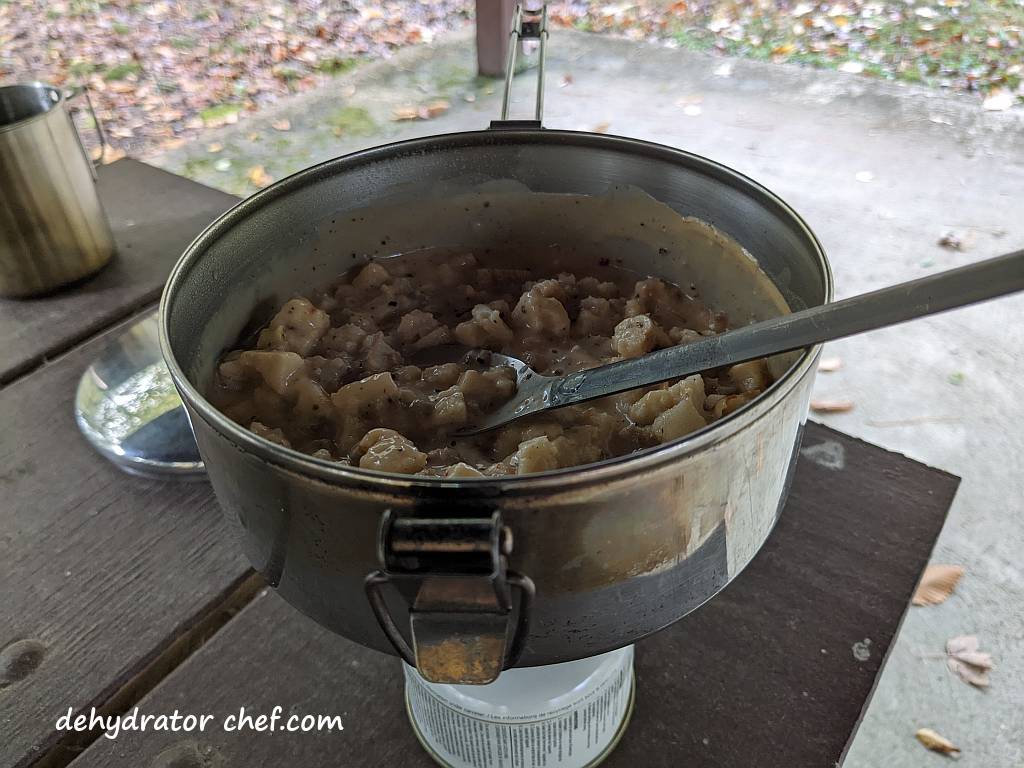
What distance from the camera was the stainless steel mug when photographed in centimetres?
138

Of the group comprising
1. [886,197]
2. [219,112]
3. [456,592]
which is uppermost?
[456,592]

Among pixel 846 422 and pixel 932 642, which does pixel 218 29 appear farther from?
pixel 932 642

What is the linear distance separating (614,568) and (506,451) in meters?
0.26

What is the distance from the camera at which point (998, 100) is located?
3424 millimetres

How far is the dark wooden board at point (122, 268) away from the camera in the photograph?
1383mm

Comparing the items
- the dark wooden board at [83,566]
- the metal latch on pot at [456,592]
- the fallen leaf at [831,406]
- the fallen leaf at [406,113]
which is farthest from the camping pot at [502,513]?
the fallen leaf at [406,113]

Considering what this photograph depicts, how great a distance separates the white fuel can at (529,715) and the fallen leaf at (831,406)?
4.65 ft

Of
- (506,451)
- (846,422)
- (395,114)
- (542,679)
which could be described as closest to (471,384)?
(506,451)

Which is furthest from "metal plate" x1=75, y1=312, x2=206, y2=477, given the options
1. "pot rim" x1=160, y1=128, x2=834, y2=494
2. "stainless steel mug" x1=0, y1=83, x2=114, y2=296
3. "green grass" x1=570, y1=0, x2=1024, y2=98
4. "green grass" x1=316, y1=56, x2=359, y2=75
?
"green grass" x1=570, y1=0, x2=1024, y2=98

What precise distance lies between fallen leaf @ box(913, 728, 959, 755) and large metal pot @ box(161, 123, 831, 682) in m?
1.06

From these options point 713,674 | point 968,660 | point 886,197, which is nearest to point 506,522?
point 713,674

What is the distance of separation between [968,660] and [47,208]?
1852mm

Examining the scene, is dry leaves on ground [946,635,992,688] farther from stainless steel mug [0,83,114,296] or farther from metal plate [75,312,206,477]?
stainless steel mug [0,83,114,296]

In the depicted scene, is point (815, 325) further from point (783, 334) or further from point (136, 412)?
point (136, 412)
